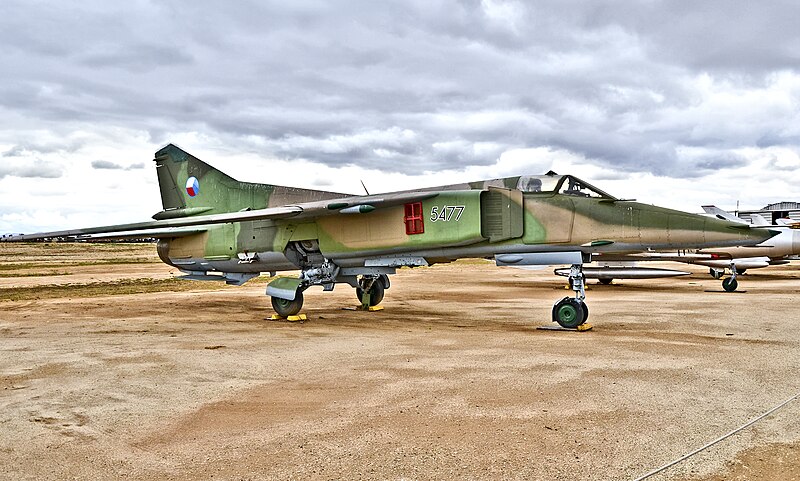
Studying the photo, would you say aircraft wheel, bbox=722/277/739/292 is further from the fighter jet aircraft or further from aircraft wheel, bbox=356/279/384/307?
aircraft wheel, bbox=356/279/384/307

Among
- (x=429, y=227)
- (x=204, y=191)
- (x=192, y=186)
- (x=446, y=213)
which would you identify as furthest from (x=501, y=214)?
(x=192, y=186)

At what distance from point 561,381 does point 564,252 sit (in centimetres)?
469

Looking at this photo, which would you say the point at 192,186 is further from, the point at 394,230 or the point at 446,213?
the point at 446,213

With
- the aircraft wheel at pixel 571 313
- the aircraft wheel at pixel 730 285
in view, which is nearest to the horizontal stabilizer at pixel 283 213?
the aircraft wheel at pixel 571 313

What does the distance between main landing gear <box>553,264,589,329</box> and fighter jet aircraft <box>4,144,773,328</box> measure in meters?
0.02

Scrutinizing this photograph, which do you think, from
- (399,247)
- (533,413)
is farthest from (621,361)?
(399,247)


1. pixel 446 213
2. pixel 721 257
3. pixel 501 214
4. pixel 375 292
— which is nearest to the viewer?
pixel 501 214

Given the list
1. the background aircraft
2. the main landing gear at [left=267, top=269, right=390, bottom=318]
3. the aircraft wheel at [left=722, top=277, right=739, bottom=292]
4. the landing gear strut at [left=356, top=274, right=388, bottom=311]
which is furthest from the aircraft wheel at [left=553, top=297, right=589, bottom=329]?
the aircraft wheel at [left=722, top=277, right=739, bottom=292]

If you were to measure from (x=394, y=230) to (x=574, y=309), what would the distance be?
379cm

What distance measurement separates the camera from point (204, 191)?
14.6 meters

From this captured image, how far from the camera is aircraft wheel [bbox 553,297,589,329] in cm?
993

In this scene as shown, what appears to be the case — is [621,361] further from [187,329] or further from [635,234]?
[187,329]

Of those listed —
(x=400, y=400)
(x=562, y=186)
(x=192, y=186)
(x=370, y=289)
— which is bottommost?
(x=400, y=400)

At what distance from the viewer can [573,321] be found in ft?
32.6
